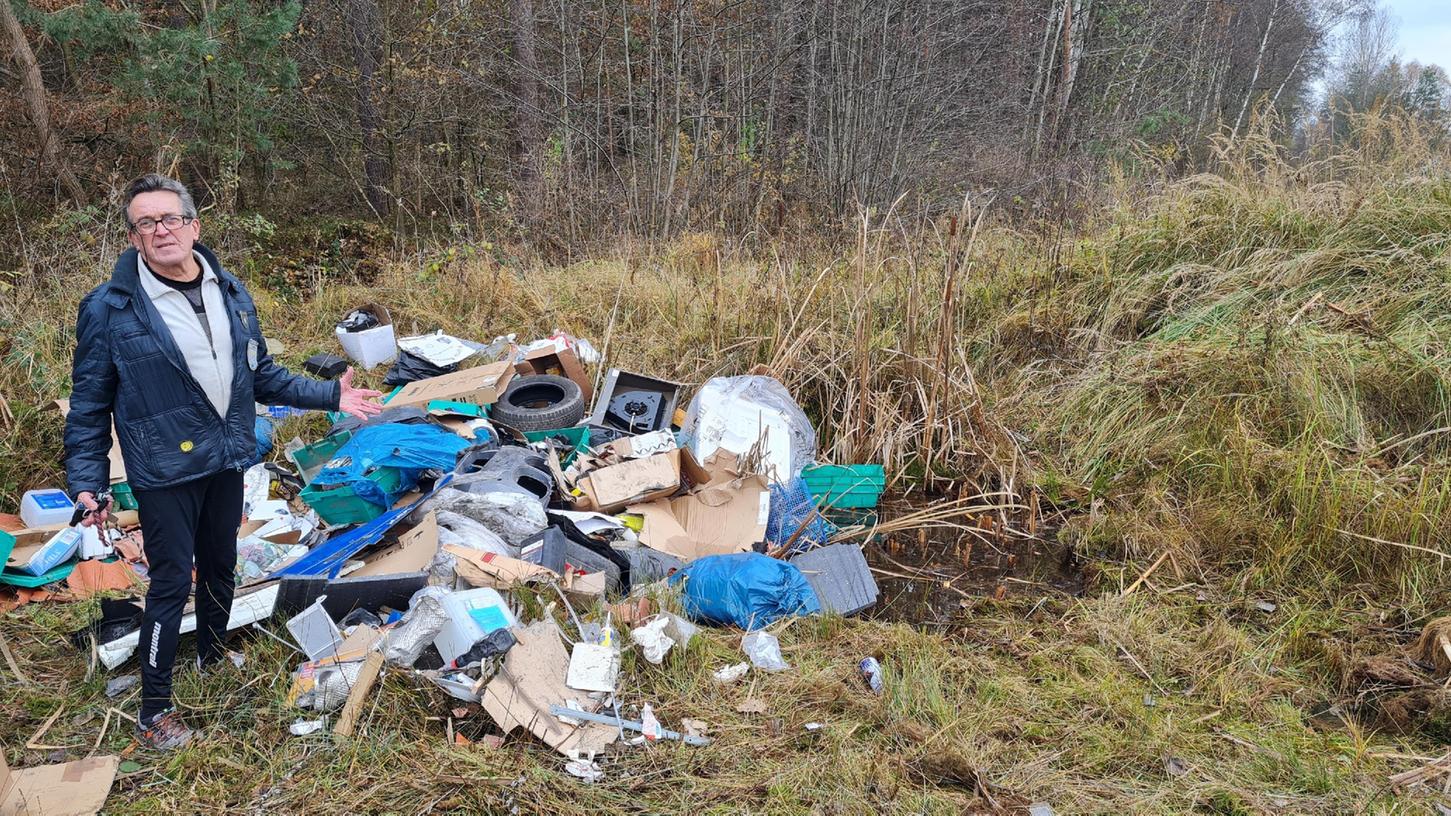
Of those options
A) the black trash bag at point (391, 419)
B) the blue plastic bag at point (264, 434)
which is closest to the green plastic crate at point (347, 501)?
the black trash bag at point (391, 419)

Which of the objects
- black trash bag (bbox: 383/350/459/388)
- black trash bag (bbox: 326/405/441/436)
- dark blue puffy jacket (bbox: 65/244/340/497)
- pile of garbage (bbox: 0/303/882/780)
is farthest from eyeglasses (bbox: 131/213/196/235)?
black trash bag (bbox: 383/350/459/388)

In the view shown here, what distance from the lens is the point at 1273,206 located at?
17.6 feet

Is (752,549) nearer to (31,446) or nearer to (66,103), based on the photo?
(31,446)

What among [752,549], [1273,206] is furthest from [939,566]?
[1273,206]

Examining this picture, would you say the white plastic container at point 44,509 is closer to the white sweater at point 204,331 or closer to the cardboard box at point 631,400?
the white sweater at point 204,331

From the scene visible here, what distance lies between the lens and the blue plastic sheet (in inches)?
154

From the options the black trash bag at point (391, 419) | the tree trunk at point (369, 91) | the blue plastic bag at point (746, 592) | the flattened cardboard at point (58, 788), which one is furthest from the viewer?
the tree trunk at point (369, 91)

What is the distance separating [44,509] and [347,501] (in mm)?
1393

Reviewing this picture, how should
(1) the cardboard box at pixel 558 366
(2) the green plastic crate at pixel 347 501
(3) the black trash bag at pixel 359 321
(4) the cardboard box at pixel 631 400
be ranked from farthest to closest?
(3) the black trash bag at pixel 359 321
(1) the cardboard box at pixel 558 366
(4) the cardboard box at pixel 631 400
(2) the green plastic crate at pixel 347 501

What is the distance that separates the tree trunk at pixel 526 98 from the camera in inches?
330

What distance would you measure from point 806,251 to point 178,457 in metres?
4.34

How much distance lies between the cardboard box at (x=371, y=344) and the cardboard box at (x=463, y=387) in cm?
71

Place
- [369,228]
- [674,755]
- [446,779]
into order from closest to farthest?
[446,779]
[674,755]
[369,228]

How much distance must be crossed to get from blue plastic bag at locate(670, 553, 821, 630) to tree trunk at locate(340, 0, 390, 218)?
25.7ft
